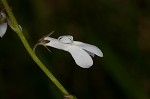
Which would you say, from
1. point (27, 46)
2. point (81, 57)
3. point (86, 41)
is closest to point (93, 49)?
point (81, 57)

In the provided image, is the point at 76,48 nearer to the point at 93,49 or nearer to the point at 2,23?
the point at 93,49

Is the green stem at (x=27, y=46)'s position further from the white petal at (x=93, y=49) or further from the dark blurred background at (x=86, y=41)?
the dark blurred background at (x=86, y=41)

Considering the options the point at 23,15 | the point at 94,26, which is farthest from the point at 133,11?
the point at 23,15

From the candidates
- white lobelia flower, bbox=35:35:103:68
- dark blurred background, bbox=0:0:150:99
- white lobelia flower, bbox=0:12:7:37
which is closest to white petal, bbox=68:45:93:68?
white lobelia flower, bbox=35:35:103:68

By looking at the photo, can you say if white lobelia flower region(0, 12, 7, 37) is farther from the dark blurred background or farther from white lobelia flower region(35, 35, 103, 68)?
the dark blurred background

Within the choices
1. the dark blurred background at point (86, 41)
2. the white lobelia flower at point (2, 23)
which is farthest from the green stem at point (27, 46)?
the dark blurred background at point (86, 41)

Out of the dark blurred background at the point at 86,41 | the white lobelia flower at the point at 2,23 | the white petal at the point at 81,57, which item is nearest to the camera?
the white petal at the point at 81,57
